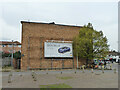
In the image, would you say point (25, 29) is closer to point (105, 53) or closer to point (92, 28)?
point (92, 28)

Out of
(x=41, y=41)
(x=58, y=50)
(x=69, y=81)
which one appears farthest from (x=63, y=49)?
(x=69, y=81)

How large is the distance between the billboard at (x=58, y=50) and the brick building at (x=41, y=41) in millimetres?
682

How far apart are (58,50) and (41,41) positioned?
4.21 m

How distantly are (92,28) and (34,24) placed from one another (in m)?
12.8

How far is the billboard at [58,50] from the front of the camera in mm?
26572

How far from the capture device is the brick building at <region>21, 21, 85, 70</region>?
997 inches

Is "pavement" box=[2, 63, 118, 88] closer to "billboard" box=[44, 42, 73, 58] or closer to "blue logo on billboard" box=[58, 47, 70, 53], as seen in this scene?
"billboard" box=[44, 42, 73, 58]

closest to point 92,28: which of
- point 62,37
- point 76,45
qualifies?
point 76,45

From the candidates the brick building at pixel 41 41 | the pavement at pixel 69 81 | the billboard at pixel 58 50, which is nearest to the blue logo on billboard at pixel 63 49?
the billboard at pixel 58 50

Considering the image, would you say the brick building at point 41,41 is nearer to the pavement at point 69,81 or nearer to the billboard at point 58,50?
the billboard at point 58,50

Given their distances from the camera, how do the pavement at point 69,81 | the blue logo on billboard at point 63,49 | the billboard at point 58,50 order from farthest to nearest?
the blue logo on billboard at point 63,49
the billboard at point 58,50
the pavement at point 69,81

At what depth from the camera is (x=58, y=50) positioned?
2739 cm

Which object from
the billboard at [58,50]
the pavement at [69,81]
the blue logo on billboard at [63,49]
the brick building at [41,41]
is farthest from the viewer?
the blue logo on billboard at [63,49]

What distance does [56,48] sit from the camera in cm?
2734
